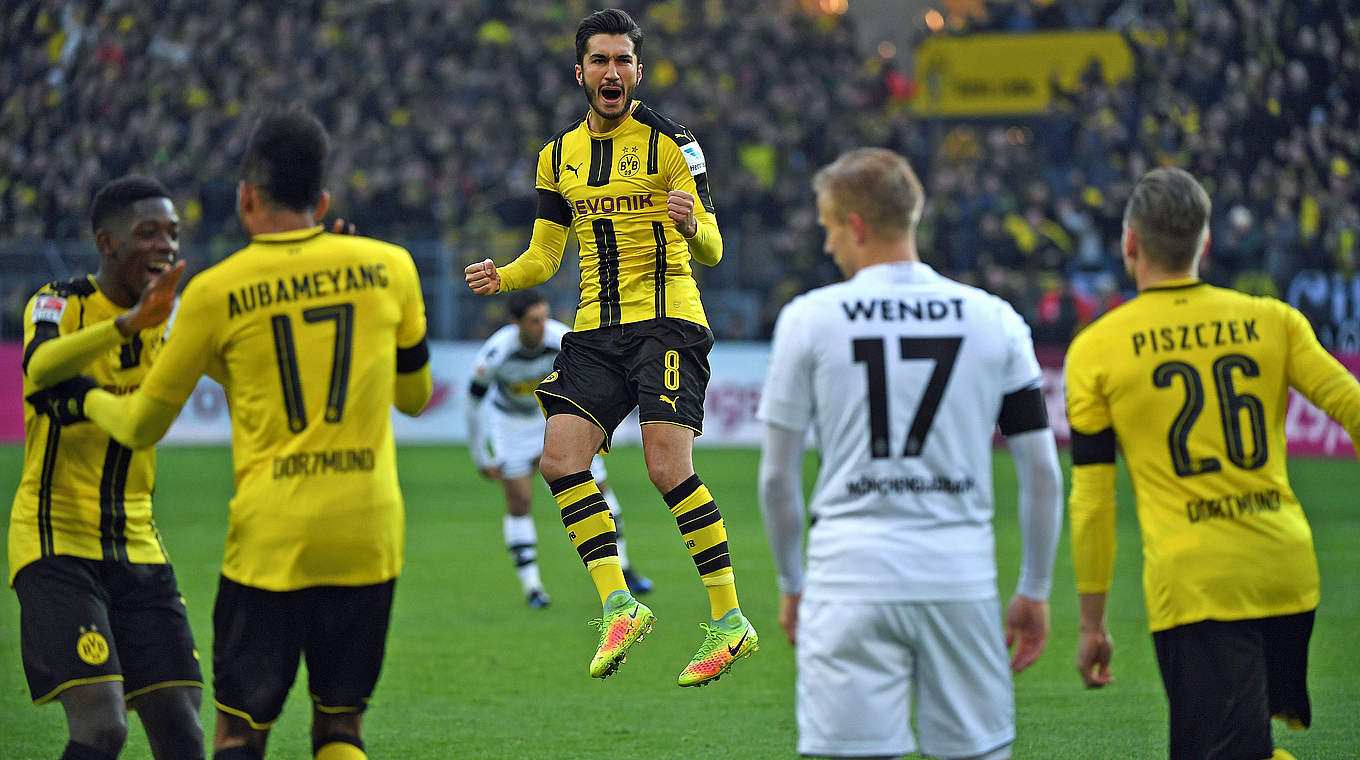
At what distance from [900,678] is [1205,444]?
106cm

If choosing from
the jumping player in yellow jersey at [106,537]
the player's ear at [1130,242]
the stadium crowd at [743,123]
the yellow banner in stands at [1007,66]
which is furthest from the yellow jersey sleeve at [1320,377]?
the yellow banner in stands at [1007,66]

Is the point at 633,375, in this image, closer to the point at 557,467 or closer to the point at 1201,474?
the point at 557,467

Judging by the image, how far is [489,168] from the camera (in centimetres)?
2361

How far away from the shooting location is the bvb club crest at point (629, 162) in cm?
613

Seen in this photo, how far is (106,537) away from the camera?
14.9 feet

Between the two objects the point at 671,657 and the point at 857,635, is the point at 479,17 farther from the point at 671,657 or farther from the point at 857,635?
the point at 857,635

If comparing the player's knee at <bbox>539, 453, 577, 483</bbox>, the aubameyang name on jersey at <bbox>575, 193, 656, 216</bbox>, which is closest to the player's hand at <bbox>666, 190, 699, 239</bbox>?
the aubameyang name on jersey at <bbox>575, 193, 656, 216</bbox>

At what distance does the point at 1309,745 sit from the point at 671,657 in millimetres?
3513

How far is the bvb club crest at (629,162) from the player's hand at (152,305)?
2.44 metres

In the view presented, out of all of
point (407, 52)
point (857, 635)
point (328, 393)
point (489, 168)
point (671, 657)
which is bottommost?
point (671, 657)

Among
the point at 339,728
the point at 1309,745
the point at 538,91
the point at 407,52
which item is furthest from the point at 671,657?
the point at 407,52

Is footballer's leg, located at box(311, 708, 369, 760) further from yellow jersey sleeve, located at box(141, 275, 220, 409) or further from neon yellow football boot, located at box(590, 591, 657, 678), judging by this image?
neon yellow football boot, located at box(590, 591, 657, 678)

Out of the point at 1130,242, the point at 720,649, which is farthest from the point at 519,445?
the point at 1130,242

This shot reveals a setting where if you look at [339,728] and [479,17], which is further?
[479,17]
